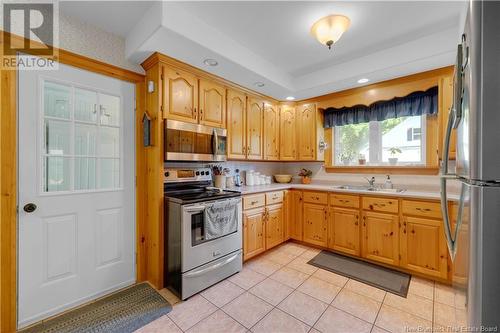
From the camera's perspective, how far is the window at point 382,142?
304 cm

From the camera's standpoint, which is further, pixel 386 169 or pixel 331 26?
pixel 386 169

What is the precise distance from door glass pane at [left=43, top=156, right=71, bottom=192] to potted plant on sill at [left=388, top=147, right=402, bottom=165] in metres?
3.84

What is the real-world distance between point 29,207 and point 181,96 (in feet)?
5.30

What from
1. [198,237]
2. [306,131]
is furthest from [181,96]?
[306,131]

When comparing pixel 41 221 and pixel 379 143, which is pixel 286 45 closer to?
pixel 379 143

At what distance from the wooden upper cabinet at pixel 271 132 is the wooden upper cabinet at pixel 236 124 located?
1.65ft

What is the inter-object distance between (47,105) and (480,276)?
284cm

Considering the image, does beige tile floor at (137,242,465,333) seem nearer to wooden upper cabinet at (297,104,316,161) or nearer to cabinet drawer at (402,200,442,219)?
cabinet drawer at (402,200,442,219)

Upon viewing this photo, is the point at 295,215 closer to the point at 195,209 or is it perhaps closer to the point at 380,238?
the point at 380,238

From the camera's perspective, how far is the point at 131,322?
1.75 m

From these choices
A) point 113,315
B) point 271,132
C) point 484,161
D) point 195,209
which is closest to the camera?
point 484,161

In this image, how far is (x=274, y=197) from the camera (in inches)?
124

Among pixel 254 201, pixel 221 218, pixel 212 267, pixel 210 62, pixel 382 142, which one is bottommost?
pixel 212 267

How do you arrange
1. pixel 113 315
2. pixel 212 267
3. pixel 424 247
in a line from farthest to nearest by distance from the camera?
1. pixel 424 247
2. pixel 212 267
3. pixel 113 315
